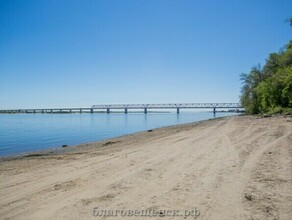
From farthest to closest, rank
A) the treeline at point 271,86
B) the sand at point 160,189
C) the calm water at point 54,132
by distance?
the treeline at point 271,86 < the calm water at point 54,132 < the sand at point 160,189

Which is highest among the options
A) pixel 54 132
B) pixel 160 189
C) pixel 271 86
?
pixel 271 86

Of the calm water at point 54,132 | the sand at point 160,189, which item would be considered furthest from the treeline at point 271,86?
the sand at point 160,189

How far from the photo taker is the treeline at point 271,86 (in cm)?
4132

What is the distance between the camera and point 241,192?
20.4 feet

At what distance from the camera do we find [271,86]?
48.8 metres

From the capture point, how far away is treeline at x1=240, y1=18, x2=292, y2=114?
136 ft

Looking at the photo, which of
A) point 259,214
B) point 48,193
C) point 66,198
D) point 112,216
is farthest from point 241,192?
point 48,193

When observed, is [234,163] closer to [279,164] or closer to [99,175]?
[279,164]

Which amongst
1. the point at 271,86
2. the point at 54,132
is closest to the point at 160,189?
the point at 54,132

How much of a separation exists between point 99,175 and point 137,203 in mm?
2810

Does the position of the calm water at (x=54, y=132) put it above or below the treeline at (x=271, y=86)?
below

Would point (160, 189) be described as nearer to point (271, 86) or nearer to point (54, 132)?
point (54, 132)

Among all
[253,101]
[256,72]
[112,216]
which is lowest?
[112,216]

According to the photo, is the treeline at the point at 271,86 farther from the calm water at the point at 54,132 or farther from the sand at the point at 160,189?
A: the sand at the point at 160,189
